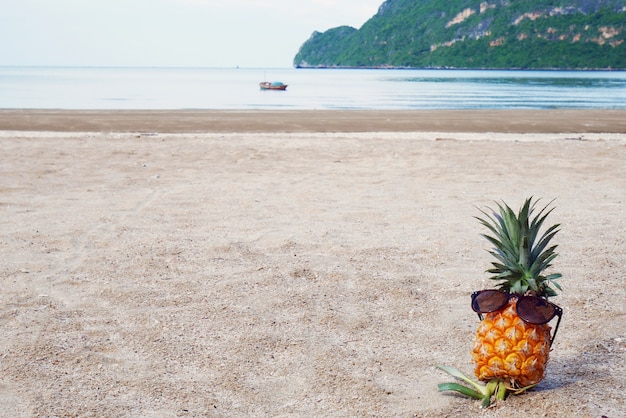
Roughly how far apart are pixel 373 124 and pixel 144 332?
22.5 metres

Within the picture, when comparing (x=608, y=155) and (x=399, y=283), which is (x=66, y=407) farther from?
(x=608, y=155)

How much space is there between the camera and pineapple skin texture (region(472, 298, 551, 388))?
12.9ft

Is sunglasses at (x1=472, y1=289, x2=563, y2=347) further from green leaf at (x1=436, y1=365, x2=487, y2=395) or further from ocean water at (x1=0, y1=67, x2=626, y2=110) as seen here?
ocean water at (x1=0, y1=67, x2=626, y2=110)

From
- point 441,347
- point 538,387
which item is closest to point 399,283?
point 441,347

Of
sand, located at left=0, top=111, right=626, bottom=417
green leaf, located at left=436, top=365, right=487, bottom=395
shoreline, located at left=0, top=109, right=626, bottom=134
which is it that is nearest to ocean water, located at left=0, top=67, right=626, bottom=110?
shoreline, located at left=0, top=109, right=626, bottom=134

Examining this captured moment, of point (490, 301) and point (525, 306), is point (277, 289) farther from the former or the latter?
Result: point (525, 306)

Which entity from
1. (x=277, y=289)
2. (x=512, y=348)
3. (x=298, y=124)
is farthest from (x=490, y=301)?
(x=298, y=124)

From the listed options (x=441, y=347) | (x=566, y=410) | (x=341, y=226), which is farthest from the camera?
(x=341, y=226)

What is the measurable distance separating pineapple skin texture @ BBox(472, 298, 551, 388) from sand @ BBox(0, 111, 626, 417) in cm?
19

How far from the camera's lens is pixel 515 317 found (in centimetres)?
400

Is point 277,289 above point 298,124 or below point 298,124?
below

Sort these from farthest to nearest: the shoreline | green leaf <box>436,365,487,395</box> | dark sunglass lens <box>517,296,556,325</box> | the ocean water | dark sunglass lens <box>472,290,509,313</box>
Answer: the ocean water → the shoreline → green leaf <box>436,365,487,395</box> → dark sunglass lens <box>472,290,509,313</box> → dark sunglass lens <box>517,296,556,325</box>

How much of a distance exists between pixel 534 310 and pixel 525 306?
0.18 feet

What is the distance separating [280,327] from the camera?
17.4ft
